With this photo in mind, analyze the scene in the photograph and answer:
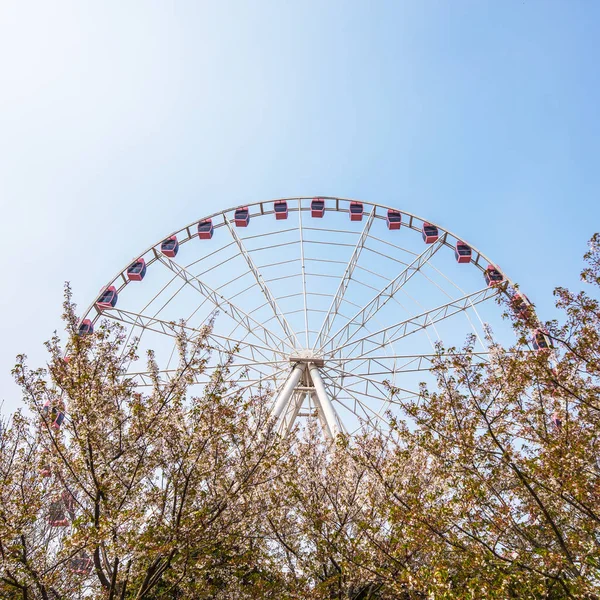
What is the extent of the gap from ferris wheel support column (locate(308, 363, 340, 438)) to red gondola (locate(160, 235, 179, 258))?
8593 mm

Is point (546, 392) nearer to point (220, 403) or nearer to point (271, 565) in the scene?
point (220, 403)

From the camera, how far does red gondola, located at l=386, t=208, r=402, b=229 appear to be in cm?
2236

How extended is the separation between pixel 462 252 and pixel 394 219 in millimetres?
3685

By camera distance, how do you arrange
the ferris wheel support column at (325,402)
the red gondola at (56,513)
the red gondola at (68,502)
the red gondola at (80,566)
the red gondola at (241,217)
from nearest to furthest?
the red gondola at (68,502) < the red gondola at (80,566) < the red gondola at (56,513) < the ferris wheel support column at (325,402) < the red gondola at (241,217)

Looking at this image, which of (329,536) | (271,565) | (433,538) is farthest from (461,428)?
(271,565)

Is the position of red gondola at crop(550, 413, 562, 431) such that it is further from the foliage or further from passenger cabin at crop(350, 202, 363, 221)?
passenger cabin at crop(350, 202, 363, 221)

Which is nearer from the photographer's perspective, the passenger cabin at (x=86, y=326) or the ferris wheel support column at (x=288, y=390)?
the ferris wheel support column at (x=288, y=390)

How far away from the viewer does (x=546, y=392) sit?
294 inches

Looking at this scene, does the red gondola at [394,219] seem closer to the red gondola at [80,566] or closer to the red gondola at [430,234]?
the red gondola at [430,234]

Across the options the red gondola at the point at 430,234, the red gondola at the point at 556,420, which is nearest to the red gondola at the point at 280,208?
the red gondola at the point at 430,234

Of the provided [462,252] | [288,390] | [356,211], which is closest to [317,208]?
[356,211]

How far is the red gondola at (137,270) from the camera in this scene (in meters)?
20.7

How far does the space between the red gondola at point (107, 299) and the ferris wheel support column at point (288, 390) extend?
8.74 m

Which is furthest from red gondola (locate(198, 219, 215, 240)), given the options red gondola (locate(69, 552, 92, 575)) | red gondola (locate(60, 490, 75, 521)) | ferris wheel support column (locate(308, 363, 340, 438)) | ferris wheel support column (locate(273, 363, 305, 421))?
red gondola (locate(60, 490, 75, 521))
